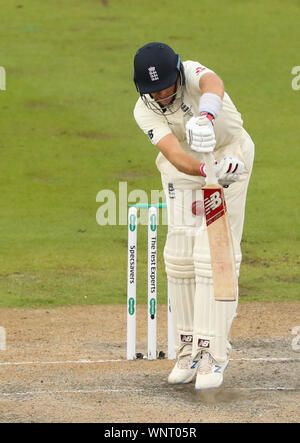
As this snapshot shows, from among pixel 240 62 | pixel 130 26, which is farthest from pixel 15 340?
pixel 130 26

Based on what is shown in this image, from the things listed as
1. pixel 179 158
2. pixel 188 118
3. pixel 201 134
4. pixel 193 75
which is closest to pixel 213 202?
pixel 179 158

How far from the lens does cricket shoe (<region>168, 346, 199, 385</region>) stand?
6328mm

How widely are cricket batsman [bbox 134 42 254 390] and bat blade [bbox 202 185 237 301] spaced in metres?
0.15

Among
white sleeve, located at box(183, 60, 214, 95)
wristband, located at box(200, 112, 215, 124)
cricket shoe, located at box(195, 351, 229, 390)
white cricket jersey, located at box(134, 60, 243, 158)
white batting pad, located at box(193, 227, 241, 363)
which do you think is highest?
white sleeve, located at box(183, 60, 214, 95)

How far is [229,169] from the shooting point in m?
5.73

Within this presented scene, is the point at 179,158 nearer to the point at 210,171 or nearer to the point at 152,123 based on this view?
the point at 210,171

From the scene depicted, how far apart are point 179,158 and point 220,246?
1.89 feet

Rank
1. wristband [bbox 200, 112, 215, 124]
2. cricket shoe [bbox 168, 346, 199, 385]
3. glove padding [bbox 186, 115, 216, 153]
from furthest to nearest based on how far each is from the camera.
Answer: cricket shoe [bbox 168, 346, 199, 385], wristband [bbox 200, 112, 215, 124], glove padding [bbox 186, 115, 216, 153]

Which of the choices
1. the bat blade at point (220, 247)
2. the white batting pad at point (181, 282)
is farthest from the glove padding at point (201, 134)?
the white batting pad at point (181, 282)

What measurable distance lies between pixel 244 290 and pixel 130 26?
11.6 m

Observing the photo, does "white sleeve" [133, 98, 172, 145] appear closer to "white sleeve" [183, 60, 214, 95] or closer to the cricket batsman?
the cricket batsman

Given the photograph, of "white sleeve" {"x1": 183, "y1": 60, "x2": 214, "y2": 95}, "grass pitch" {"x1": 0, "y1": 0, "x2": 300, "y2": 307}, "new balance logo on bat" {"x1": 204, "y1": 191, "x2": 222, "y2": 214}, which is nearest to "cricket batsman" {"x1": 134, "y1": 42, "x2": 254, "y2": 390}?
"white sleeve" {"x1": 183, "y1": 60, "x2": 214, "y2": 95}

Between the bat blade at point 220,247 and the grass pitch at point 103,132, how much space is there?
3.85m

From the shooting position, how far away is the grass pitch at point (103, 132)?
420 inches
